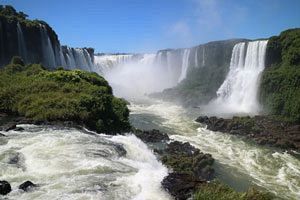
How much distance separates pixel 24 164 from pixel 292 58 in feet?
163

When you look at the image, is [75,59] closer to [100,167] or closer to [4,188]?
[100,167]

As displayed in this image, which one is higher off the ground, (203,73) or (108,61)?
(108,61)

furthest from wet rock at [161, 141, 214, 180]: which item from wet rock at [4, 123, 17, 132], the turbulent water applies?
the turbulent water

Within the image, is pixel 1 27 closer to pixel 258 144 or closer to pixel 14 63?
pixel 14 63

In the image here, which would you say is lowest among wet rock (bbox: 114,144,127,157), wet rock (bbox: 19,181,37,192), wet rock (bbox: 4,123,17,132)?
wet rock (bbox: 114,144,127,157)

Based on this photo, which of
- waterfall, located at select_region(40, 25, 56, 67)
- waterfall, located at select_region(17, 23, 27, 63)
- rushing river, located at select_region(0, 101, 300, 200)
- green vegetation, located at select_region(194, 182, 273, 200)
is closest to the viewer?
green vegetation, located at select_region(194, 182, 273, 200)

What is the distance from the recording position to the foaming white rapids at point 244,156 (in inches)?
1129

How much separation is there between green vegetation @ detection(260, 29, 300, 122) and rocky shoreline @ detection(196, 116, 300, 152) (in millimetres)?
3128

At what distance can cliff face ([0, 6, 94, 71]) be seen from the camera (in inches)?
2323

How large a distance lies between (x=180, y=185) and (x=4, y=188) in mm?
6800

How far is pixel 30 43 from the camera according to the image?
6462 centimetres

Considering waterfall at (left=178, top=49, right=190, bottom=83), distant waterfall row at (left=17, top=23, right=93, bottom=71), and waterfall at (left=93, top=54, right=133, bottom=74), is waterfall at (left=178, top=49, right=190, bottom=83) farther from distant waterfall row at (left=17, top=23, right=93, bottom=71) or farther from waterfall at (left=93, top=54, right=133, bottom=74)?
distant waterfall row at (left=17, top=23, right=93, bottom=71)

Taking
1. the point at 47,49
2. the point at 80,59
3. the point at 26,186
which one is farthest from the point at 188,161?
the point at 80,59

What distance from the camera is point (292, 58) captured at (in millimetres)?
58531
